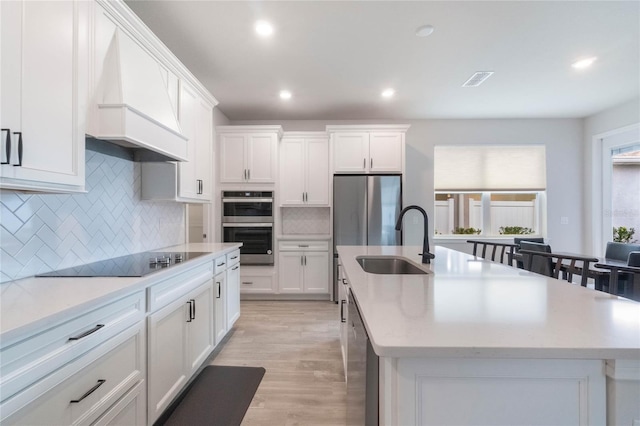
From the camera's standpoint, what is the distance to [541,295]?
3.48ft

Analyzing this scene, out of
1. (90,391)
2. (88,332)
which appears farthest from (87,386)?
(88,332)

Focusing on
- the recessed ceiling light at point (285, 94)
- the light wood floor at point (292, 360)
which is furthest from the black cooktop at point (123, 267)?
the recessed ceiling light at point (285, 94)

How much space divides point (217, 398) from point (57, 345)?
127 cm

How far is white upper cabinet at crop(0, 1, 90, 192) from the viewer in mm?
1064

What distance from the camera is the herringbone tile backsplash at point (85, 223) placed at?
4.41 feet

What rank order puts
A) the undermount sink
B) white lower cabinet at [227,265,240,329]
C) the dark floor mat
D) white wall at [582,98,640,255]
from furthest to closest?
white wall at [582,98,640,255]
white lower cabinet at [227,265,240,329]
the undermount sink
the dark floor mat

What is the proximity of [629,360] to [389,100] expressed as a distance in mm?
3767

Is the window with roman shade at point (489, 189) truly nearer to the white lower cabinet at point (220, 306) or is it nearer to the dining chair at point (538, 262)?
the dining chair at point (538, 262)

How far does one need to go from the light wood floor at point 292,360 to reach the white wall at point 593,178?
4.41 meters

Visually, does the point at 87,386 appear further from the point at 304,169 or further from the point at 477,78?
the point at 477,78

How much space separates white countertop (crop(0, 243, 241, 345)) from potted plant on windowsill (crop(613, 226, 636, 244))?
20.3 feet

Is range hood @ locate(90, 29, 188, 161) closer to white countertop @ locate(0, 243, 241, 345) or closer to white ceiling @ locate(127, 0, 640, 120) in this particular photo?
white ceiling @ locate(127, 0, 640, 120)

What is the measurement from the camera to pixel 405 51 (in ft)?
8.75

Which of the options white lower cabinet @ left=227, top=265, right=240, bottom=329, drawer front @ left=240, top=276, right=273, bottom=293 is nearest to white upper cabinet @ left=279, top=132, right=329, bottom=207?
drawer front @ left=240, top=276, right=273, bottom=293
